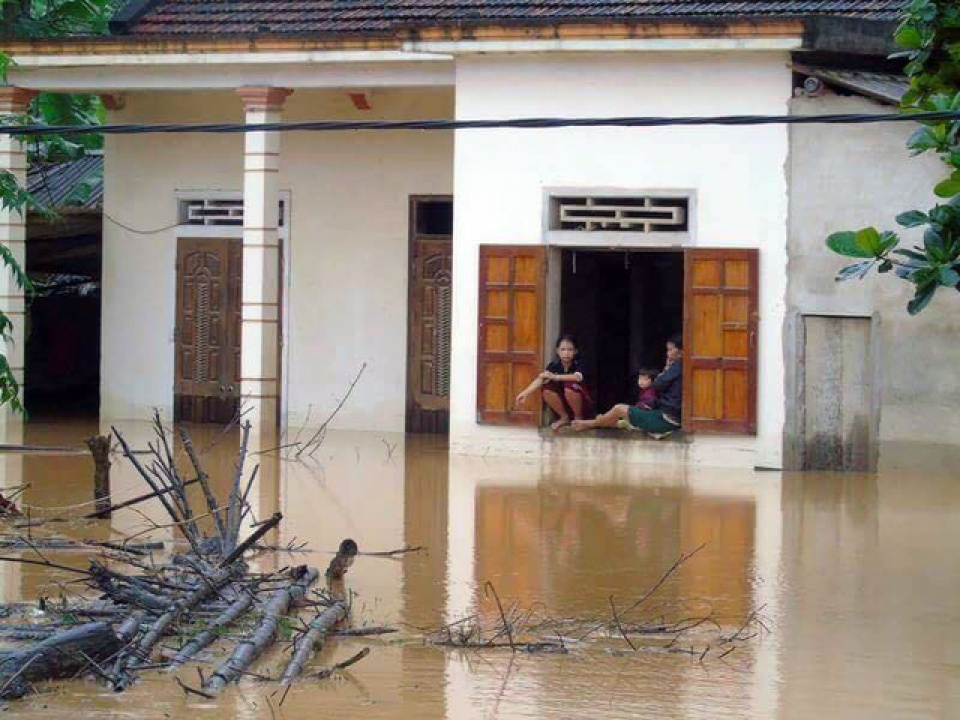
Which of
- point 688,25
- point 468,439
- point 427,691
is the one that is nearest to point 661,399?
point 468,439

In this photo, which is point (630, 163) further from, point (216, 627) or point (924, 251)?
point (216, 627)

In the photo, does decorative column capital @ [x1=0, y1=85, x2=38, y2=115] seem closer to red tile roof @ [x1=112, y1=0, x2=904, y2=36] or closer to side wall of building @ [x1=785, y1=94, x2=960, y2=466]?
red tile roof @ [x1=112, y1=0, x2=904, y2=36]

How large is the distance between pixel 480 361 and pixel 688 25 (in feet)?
12.1

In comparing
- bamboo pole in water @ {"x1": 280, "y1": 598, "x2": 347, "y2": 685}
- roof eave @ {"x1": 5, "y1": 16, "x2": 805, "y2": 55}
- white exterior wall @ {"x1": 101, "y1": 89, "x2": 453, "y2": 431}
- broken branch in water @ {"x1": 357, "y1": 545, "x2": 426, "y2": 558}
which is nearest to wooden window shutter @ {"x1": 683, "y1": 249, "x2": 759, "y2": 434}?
roof eave @ {"x1": 5, "y1": 16, "x2": 805, "y2": 55}

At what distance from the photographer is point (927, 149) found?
32.6 feet

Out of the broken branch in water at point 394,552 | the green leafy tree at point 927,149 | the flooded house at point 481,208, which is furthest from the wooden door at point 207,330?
the green leafy tree at point 927,149

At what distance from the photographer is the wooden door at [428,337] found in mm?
20141

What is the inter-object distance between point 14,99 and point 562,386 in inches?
264

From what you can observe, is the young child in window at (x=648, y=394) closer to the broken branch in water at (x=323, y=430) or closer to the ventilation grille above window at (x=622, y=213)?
the ventilation grille above window at (x=622, y=213)

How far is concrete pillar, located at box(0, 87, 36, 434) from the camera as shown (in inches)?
778

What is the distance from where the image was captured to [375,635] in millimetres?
9398

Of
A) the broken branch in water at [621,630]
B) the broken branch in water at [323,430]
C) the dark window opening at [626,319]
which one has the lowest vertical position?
the broken branch in water at [621,630]

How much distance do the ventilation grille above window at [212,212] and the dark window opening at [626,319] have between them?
3719 millimetres

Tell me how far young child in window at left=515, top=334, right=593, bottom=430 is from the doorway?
8.63 ft
